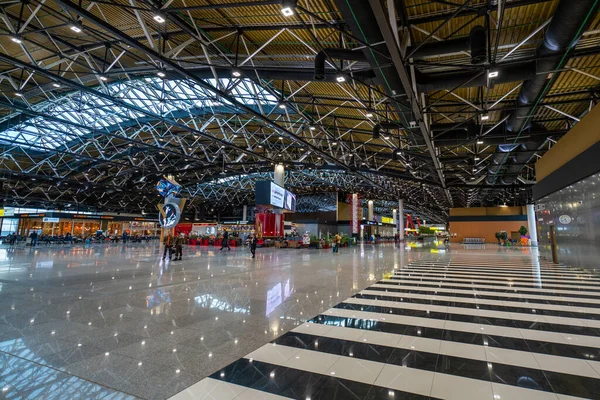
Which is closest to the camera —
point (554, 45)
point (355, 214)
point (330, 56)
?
point (554, 45)

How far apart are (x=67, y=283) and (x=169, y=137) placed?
1622 centimetres

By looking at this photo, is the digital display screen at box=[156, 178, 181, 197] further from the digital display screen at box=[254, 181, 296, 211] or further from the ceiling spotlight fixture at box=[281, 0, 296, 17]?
the ceiling spotlight fixture at box=[281, 0, 296, 17]

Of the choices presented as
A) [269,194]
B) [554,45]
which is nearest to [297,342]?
[554,45]

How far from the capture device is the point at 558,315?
4.80 metres

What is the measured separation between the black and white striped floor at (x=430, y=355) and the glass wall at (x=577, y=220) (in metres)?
5.29

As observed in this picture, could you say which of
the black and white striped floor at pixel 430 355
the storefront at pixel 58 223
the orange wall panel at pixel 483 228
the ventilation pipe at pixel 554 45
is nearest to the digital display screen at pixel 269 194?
the ventilation pipe at pixel 554 45

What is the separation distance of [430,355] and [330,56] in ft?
25.5

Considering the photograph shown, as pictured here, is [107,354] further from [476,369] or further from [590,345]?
[590,345]

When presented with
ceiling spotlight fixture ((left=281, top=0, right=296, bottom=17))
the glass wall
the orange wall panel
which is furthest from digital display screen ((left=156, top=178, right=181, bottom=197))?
the orange wall panel

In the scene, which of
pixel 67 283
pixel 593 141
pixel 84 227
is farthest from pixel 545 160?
pixel 84 227

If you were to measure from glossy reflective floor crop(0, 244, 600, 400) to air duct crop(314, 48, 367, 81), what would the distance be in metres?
5.71

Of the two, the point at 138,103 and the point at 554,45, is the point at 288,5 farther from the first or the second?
the point at 138,103

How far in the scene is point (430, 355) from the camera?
317 centimetres

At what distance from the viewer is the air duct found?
7.52m
